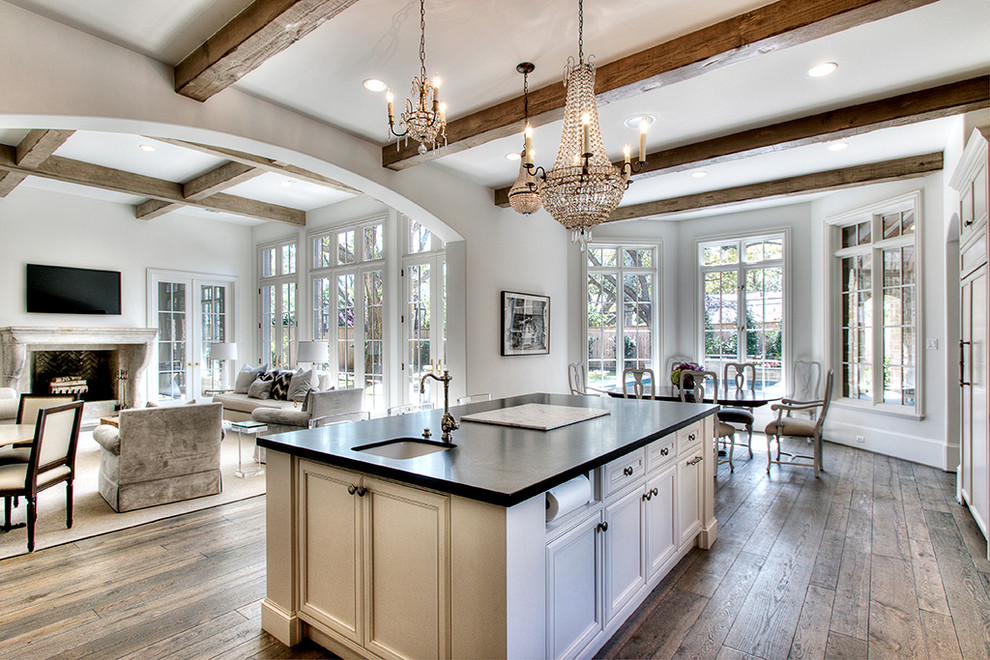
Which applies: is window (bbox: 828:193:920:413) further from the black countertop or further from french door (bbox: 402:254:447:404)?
french door (bbox: 402:254:447:404)

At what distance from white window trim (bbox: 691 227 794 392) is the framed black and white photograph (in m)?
2.40

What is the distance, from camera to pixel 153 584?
266 centimetres

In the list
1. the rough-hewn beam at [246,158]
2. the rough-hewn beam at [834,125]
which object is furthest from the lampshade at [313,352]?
the rough-hewn beam at [834,125]

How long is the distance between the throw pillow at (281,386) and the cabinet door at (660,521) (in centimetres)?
547

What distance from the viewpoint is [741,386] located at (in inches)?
236

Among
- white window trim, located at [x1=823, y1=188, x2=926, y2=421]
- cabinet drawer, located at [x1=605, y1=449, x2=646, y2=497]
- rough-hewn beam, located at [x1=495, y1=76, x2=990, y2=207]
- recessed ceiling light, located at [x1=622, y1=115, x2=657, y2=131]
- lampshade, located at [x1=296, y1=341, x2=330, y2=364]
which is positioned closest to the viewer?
cabinet drawer, located at [x1=605, y1=449, x2=646, y2=497]

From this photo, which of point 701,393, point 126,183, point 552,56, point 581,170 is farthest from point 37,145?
point 701,393

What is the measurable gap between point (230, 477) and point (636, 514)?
3.87m

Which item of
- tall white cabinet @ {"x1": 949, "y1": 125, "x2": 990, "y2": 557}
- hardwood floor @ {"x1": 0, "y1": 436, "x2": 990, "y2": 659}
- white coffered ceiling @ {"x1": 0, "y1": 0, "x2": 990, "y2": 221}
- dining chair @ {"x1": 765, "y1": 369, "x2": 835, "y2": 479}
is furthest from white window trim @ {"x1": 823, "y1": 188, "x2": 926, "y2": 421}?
hardwood floor @ {"x1": 0, "y1": 436, "x2": 990, "y2": 659}

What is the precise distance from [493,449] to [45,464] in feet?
10.3

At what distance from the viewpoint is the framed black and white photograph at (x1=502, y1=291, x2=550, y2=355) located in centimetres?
573

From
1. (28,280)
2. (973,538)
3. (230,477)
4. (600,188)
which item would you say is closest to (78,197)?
(28,280)

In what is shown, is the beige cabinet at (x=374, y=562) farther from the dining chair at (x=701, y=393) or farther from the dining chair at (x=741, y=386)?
the dining chair at (x=741, y=386)

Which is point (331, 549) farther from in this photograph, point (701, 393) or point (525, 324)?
point (525, 324)
